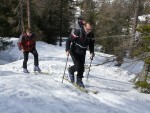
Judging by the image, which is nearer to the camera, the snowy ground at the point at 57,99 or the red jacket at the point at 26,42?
the snowy ground at the point at 57,99

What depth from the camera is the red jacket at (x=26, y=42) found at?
13359 millimetres

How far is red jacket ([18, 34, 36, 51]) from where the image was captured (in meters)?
13.4

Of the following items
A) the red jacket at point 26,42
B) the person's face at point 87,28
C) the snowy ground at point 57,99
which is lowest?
the snowy ground at point 57,99

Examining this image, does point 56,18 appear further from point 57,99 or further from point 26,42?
point 57,99

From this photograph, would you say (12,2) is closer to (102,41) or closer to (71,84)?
(102,41)

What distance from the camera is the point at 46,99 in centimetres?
839

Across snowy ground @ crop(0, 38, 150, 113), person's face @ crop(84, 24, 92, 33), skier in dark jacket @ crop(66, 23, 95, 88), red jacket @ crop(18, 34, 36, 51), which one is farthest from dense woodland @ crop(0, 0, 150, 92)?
person's face @ crop(84, 24, 92, 33)

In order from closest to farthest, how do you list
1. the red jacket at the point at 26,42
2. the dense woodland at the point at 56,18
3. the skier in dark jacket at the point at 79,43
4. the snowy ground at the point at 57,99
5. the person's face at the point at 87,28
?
the snowy ground at the point at 57,99 → the person's face at the point at 87,28 → the skier in dark jacket at the point at 79,43 → the red jacket at the point at 26,42 → the dense woodland at the point at 56,18

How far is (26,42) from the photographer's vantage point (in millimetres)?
13539

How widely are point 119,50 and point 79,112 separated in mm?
9869

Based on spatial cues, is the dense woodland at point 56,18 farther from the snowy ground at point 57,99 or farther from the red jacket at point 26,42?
the snowy ground at point 57,99

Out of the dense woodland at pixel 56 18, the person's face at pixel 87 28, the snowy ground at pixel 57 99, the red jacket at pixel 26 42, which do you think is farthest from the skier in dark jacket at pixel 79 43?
the dense woodland at pixel 56 18

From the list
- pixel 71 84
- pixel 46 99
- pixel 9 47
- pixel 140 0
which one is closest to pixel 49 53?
pixel 9 47

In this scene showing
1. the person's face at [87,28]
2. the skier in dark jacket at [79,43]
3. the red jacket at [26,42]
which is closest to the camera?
the person's face at [87,28]
